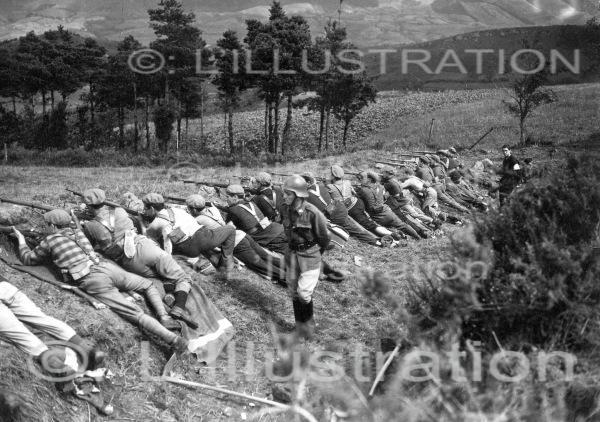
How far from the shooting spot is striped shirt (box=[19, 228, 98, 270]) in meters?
5.74

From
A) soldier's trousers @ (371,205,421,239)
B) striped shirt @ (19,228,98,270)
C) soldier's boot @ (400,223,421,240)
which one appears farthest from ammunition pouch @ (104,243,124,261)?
soldier's boot @ (400,223,421,240)

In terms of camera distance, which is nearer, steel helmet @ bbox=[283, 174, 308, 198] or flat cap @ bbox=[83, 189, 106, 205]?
steel helmet @ bbox=[283, 174, 308, 198]

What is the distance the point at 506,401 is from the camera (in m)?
4.02

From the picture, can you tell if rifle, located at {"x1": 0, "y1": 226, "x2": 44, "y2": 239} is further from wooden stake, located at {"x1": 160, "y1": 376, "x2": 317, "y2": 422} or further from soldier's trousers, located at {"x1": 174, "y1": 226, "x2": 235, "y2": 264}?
wooden stake, located at {"x1": 160, "y1": 376, "x2": 317, "y2": 422}

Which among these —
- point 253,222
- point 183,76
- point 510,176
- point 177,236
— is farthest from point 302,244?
point 183,76

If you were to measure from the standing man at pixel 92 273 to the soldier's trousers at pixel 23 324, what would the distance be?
0.82 metres

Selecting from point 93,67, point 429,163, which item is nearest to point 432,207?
point 429,163

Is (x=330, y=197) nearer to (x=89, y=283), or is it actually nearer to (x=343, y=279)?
(x=343, y=279)

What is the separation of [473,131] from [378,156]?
20242 mm

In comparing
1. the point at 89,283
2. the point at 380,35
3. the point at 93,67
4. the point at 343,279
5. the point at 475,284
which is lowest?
the point at 343,279

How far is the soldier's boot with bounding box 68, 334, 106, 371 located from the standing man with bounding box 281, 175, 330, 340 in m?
2.30

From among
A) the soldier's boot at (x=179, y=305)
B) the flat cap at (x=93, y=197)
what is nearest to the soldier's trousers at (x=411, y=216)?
the soldier's boot at (x=179, y=305)

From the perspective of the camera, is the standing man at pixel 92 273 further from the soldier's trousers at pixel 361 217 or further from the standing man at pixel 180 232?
the soldier's trousers at pixel 361 217

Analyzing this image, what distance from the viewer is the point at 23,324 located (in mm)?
4875
